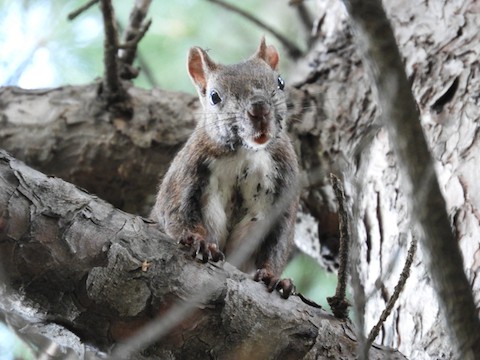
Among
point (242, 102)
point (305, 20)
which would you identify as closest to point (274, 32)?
point (305, 20)

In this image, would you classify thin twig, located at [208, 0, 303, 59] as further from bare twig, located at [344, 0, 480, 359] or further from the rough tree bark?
bare twig, located at [344, 0, 480, 359]

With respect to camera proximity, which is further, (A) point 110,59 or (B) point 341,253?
(A) point 110,59

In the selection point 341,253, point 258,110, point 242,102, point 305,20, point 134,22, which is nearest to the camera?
point 341,253

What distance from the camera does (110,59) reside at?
3.45 m

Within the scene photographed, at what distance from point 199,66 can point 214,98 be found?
34 cm

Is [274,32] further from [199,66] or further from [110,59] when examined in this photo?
[110,59]

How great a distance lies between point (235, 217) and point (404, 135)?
174cm

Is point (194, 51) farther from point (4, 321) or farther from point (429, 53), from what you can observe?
point (4, 321)

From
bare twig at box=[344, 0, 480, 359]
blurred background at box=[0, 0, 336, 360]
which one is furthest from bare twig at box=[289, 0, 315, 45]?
bare twig at box=[344, 0, 480, 359]

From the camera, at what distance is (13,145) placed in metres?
3.71

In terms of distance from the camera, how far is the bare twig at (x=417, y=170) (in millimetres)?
1389

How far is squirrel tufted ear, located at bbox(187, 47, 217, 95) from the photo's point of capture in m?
3.46

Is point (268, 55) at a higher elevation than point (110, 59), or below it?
higher

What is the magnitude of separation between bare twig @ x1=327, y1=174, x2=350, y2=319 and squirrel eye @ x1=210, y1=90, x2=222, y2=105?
126cm
